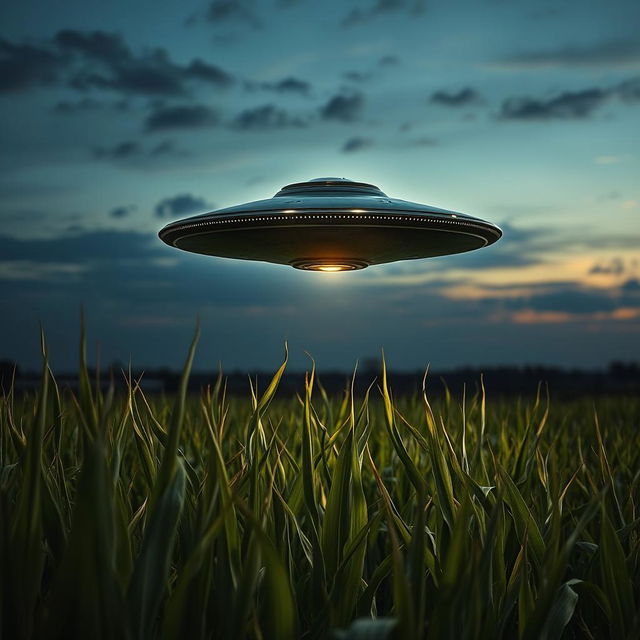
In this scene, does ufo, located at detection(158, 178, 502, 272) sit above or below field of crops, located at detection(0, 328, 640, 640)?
above

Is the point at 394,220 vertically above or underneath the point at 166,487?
above

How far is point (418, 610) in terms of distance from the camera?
1.59 m

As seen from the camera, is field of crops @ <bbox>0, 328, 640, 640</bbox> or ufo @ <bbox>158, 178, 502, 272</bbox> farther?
ufo @ <bbox>158, 178, 502, 272</bbox>

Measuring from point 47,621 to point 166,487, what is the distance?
12.5 inches

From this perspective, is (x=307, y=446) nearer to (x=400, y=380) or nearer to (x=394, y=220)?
(x=394, y=220)

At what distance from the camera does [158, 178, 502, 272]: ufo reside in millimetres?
4059

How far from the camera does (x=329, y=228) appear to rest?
413 centimetres

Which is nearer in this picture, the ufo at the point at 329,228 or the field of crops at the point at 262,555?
the field of crops at the point at 262,555

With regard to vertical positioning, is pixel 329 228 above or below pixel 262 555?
above

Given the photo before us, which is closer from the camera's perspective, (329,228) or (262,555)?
(262,555)

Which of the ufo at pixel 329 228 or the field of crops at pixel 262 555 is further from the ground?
the ufo at pixel 329 228

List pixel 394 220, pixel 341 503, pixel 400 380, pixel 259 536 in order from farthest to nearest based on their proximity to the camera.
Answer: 1. pixel 400 380
2. pixel 394 220
3. pixel 341 503
4. pixel 259 536

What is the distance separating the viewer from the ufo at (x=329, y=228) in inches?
160

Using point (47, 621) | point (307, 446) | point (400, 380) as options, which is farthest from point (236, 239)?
point (400, 380)
